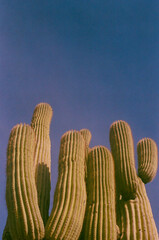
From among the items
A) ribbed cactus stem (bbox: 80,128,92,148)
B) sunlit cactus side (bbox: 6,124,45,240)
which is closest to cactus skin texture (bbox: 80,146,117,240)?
sunlit cactus side (bbox: 6,124,45,240)

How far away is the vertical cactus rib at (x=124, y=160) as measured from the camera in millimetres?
5277

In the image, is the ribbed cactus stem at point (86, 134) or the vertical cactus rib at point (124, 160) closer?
the vertical cactus rib at point (124, 160)

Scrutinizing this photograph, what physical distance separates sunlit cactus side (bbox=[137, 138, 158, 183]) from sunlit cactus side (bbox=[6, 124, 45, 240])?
2453 millimetres

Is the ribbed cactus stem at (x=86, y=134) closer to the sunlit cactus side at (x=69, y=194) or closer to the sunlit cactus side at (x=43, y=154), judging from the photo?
the sunlit cactus side at (x=43, y=154)

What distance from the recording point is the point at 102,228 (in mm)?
4363

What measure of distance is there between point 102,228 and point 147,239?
1.02 meters

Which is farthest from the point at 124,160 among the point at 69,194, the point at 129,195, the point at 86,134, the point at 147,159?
the point at 86,134

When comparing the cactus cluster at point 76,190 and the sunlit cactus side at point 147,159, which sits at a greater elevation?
the sunlit cactus side at point 147,159

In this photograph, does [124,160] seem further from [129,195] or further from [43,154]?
[43,154]

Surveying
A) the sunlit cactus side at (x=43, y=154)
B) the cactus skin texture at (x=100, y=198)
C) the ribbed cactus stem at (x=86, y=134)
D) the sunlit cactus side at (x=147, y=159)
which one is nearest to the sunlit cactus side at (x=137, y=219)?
the sunlit cactus side at (x=147, y=159)

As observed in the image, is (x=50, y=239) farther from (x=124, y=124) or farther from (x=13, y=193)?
(x=124, y=124)

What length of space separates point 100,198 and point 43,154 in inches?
62.5

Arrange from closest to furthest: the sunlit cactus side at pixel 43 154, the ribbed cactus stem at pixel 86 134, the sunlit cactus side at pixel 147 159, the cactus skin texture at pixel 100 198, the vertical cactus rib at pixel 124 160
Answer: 1. the cactus skin texture at pixel 100 198
2. the sunlit cactus side at pixel 43 154
3. the vertical cactus rib at pixel 124 160
4. the sunlit cactus side at pixel 147 159
5. the ribbed cactus stem at pixel 86 134

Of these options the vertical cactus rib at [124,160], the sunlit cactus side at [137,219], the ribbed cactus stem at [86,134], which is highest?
the ribbed cactus stem at [86,134]
